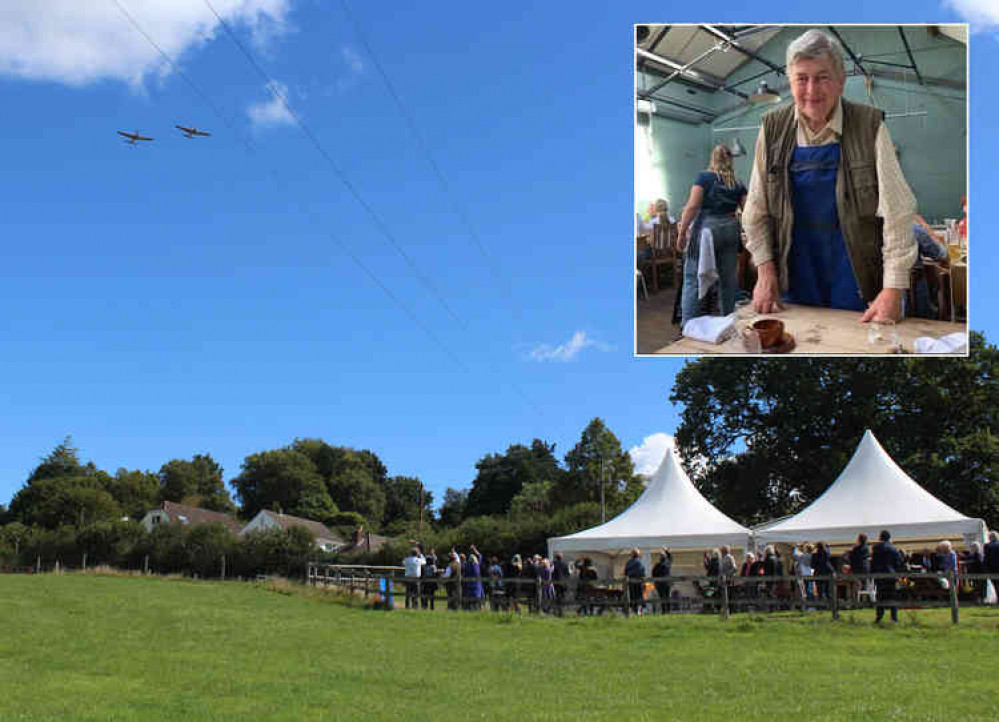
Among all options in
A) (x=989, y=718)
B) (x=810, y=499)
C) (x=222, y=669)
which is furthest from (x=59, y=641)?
(x=810, y=499)

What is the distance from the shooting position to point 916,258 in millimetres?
20359

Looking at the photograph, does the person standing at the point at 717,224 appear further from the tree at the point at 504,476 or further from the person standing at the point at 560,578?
the tree at the point at 504,476

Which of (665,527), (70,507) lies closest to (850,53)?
(665,527)

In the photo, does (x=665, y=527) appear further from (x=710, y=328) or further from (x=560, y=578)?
(x=710, y=328)

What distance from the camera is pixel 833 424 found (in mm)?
36812

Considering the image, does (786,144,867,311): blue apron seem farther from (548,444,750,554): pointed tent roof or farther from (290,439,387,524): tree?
(290,439,387,524): tree

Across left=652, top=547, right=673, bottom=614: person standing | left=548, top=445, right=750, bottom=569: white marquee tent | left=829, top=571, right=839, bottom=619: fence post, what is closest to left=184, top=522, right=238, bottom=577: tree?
left=548, top=445, right=750, bottom=569: white marquee tent

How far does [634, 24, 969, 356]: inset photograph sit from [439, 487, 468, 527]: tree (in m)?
66.0

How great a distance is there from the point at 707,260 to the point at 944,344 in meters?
5.36

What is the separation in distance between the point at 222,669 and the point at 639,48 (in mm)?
17379

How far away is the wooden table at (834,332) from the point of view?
815 inches

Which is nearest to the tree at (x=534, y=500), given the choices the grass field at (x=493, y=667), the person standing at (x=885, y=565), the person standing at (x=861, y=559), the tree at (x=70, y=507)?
the tree at (x=70, y=507)

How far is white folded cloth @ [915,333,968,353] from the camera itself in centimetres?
2095

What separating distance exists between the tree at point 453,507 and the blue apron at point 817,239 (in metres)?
66.7
